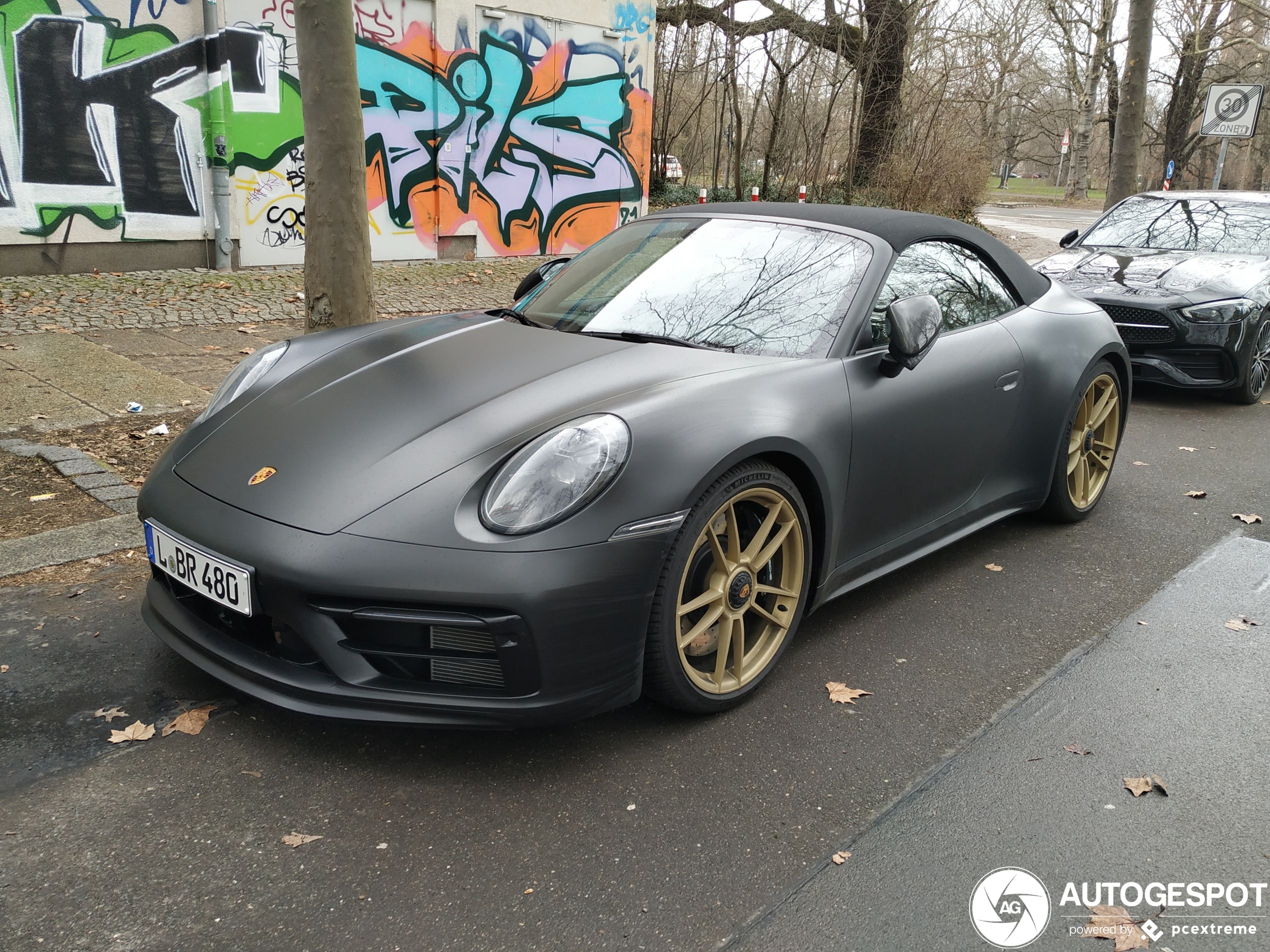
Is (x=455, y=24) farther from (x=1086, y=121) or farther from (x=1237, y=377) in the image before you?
(x=1086, y=121)

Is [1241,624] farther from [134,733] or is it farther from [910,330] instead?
[134,733]

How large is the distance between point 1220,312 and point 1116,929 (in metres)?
5.90

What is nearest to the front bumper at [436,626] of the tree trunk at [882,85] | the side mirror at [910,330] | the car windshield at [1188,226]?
the side mirror at [910,330]

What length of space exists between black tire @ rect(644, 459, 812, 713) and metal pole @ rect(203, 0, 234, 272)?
29.2 ft

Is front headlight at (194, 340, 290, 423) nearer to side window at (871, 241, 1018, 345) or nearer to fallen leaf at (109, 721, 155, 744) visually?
fallen leaf at (109, 721, 155, 744)

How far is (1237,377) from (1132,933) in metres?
6.09

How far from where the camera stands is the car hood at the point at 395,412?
261cm

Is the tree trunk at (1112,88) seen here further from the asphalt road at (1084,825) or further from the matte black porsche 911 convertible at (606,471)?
the asphalt road at (1084,825)

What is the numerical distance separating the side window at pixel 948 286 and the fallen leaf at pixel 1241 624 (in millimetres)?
1389

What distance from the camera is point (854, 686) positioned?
3152 millimetres

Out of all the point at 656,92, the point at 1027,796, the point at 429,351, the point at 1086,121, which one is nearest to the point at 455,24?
the point at 656,92

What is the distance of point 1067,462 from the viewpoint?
174 inches

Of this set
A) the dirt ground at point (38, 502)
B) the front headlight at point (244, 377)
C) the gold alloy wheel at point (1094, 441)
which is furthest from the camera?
the gold alloy wheel at point (1094, 441)

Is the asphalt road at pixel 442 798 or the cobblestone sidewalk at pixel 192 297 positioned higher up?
the cobblestone sidewalk at pixel 192 297
